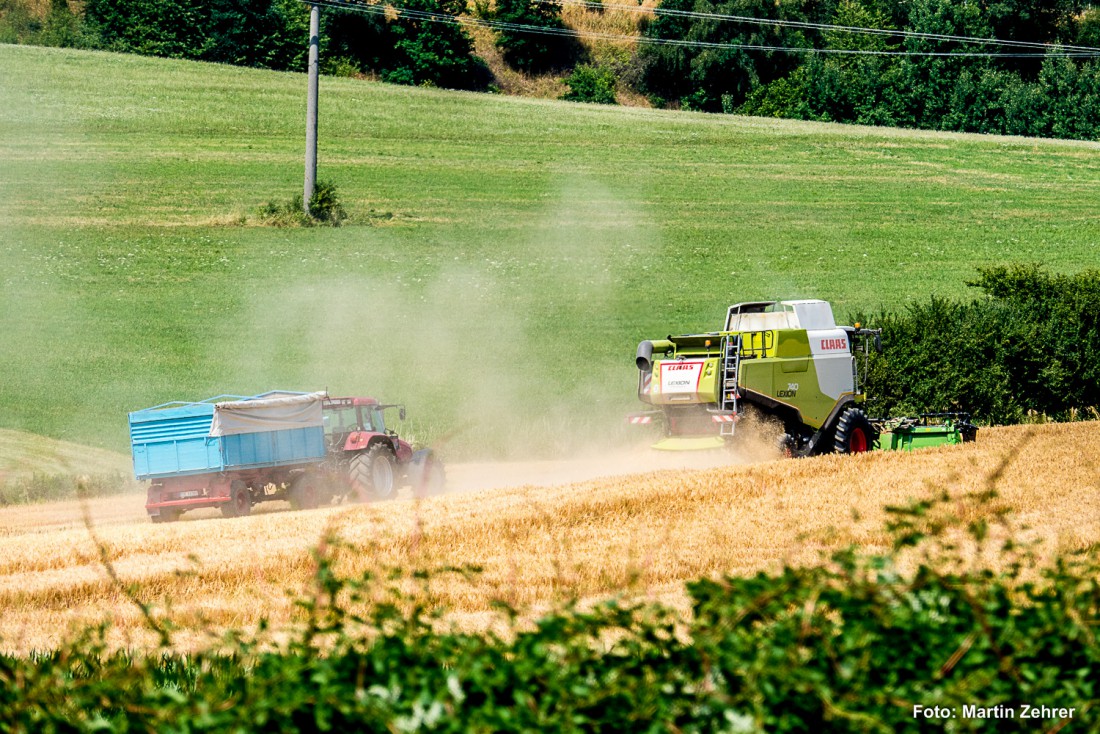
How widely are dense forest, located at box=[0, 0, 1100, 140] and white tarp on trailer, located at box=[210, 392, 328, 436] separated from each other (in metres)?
52.4

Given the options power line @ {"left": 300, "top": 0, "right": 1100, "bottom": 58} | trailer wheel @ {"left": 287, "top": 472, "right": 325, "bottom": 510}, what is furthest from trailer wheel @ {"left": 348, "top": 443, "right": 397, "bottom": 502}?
power line @ {"left": 300, "top": 0, "right": 1100, "bottom": 58}

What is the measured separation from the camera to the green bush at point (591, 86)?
77.4 meters

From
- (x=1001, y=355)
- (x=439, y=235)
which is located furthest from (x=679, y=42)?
(x=1001, y=355)

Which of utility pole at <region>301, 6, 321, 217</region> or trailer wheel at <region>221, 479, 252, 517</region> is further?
utility pole at <region>301, 6, 321, 217</region>

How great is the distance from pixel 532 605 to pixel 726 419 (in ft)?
30.4

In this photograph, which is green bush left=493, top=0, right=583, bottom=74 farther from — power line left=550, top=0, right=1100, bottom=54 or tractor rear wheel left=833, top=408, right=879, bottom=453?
tractor rear wheel left=833, top=408, right=879, bottom=453

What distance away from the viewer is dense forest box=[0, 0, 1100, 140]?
71.5 metres

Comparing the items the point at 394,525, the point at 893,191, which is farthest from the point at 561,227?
the point at 394,525

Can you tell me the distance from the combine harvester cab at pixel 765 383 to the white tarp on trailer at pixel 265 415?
4.70m

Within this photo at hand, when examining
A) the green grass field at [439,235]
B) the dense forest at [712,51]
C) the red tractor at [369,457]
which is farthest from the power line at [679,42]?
the red tractor at [369,457]

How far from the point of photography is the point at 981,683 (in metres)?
4.39

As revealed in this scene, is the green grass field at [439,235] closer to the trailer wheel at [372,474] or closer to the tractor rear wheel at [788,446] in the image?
the trailer wheel at [372,474]

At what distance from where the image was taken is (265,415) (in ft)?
61.6

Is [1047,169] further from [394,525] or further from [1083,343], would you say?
[394,525]
